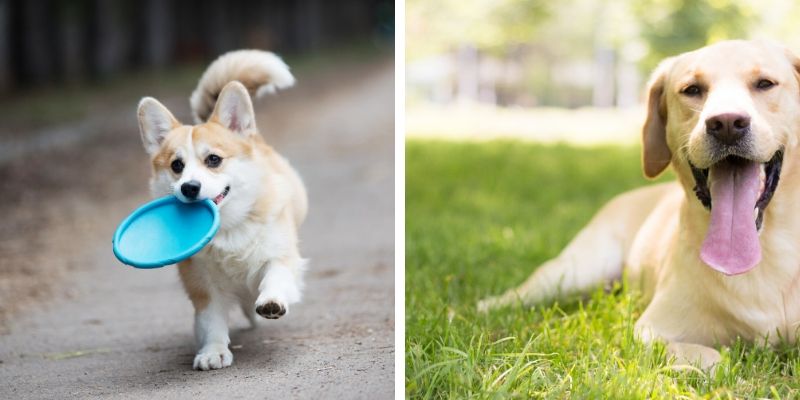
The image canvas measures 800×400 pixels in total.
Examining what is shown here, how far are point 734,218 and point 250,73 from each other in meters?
1.92

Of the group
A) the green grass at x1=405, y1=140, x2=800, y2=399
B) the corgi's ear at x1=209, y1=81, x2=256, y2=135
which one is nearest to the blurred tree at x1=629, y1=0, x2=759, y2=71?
the green grass at x1=405, y1=140, x2=800, y2=399

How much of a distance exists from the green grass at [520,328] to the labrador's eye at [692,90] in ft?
2.82

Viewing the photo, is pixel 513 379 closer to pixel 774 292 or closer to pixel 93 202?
pixel 774 292

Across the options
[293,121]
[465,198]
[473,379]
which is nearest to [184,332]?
[473,379]

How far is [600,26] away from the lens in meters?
25.8

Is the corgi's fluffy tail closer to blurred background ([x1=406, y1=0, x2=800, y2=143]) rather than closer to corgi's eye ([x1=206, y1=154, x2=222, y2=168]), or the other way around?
corgi's eye ([x1=206, y1=154, x2=222, y2=168])

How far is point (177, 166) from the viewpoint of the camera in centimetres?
359

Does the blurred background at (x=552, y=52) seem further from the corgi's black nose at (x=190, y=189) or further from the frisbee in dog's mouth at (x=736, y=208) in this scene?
the corgi's black nose at (x=190, y=189)

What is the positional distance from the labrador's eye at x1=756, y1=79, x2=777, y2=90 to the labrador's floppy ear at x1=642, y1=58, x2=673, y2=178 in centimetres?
48

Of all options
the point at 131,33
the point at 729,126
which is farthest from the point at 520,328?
the point at 131,33

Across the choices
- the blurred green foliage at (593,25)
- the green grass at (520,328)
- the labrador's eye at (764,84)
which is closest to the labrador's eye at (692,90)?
the labrador's eye at (764,84)

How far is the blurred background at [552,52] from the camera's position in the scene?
18047 millimetres

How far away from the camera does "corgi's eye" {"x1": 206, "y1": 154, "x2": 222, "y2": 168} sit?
11.8 ft

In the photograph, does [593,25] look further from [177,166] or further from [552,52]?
[177,166]
